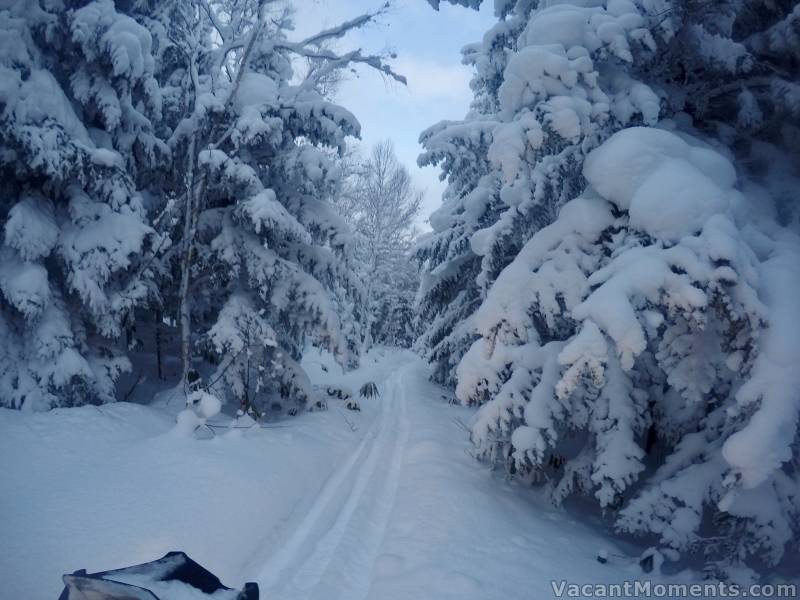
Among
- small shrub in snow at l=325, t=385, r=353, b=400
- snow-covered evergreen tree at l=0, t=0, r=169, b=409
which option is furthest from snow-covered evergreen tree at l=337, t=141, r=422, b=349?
snow-covered evergreen tree at l=0, t=0, r=169, b=409

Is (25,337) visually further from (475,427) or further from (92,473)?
(475,427)

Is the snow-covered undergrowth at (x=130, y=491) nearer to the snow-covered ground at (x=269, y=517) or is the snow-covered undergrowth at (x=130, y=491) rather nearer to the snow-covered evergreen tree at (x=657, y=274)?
the snow-covered ground at (x=269, y=517)

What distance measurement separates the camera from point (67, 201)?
25.6 feet

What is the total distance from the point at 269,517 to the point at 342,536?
3.41 feet

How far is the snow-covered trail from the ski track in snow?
0.04 feet

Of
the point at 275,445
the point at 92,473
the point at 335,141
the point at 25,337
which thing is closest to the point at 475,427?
the point at 275,445

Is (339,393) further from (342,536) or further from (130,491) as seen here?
(130,491)

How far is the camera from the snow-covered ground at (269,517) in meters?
4.32

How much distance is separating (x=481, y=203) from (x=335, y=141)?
427cm

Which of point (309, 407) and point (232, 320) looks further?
point (309, 407)

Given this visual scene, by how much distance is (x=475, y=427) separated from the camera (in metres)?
6.38

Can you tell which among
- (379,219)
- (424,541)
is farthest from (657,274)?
(379,219)

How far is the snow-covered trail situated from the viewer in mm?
4402

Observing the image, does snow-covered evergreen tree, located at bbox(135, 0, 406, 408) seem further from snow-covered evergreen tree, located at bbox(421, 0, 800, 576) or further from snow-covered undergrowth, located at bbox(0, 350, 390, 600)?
snow-covered evergreen tree, located at bbox(421, 0, 800, 576)
